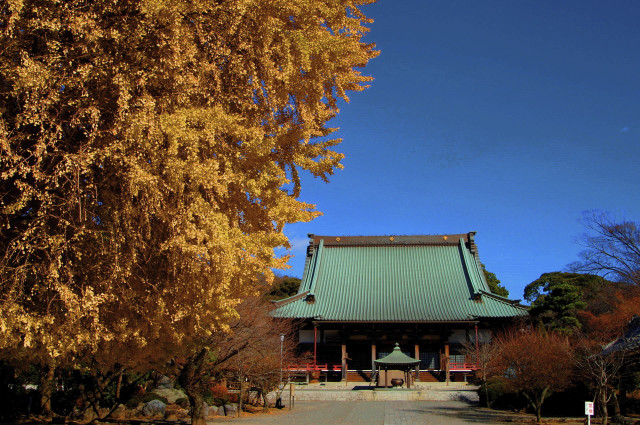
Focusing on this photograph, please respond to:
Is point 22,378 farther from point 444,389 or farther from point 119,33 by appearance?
point 444,389

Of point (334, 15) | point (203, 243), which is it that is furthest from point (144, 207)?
point (334, 15)

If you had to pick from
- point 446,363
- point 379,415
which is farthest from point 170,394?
point 446,363

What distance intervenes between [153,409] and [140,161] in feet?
43.8

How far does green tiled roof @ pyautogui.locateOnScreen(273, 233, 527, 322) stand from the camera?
97.5 feet

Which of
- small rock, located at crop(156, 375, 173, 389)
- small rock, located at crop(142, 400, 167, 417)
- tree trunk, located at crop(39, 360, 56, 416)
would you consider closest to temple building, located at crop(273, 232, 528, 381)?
small rock, located at crop(156, 375, 173, 389)

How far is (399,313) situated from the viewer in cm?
2981

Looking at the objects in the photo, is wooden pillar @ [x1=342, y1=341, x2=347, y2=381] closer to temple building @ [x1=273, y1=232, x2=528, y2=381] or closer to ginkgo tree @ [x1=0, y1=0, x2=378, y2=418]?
temple building @ [x1=273, y1=232, x2=528, y2=381]

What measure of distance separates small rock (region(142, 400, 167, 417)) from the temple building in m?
13.5

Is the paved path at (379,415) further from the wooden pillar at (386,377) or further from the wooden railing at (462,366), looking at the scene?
the wooden railing at (462,366)

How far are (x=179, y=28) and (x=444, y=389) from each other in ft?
77.6

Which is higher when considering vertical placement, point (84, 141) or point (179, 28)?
point (179, 28)

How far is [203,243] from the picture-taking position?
523cm

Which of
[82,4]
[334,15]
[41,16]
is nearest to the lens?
[41,16]

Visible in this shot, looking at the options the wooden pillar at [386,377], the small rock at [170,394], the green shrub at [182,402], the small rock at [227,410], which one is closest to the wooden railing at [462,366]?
the wooden pillar at [386,377]
